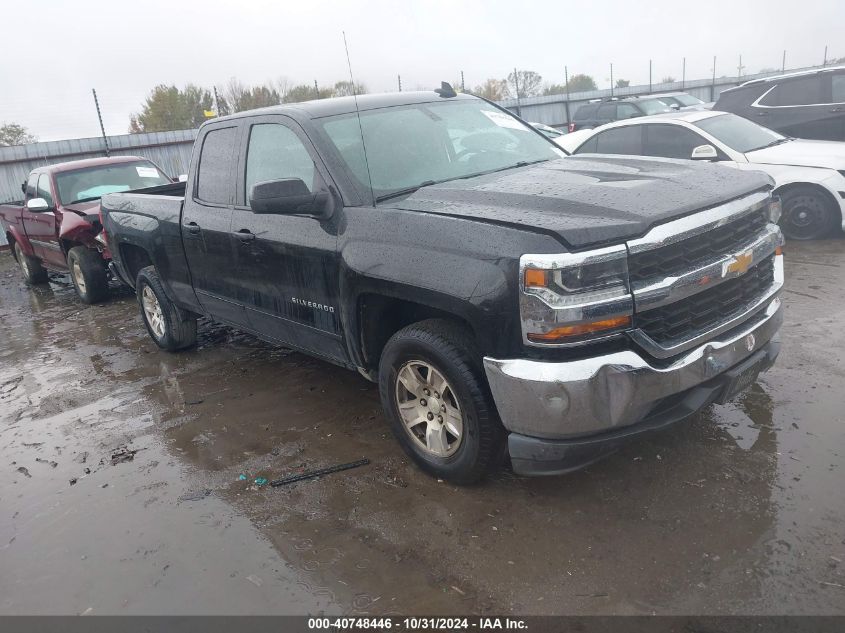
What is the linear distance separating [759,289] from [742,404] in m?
0.83

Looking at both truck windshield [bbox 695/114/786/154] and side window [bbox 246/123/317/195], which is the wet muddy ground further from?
truck windshield [bbox 695/114/786/154]

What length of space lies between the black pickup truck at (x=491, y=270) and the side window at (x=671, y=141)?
409 centimetres

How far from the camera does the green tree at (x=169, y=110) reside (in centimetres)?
2822

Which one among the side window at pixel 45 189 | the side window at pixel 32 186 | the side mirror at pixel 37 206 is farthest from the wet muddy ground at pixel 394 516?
the side window at pixel 32 186

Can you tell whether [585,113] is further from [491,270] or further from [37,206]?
[491,270]

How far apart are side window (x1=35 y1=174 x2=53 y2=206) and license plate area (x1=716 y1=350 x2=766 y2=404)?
8.61 meters

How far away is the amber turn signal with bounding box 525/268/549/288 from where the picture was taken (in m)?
2.59

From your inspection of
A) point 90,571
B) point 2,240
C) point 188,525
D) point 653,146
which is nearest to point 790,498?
point 188,525

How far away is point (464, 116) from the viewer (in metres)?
4.29

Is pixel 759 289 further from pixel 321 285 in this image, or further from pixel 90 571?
pixel 90 571

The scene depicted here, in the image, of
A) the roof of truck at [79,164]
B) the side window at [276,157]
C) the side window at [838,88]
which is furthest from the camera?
the side window at [838,88]

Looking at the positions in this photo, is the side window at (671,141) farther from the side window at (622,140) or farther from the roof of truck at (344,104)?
the roof of truck at (344,104)

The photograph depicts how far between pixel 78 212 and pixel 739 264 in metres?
7.74

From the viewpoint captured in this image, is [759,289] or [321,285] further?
[321,285]
